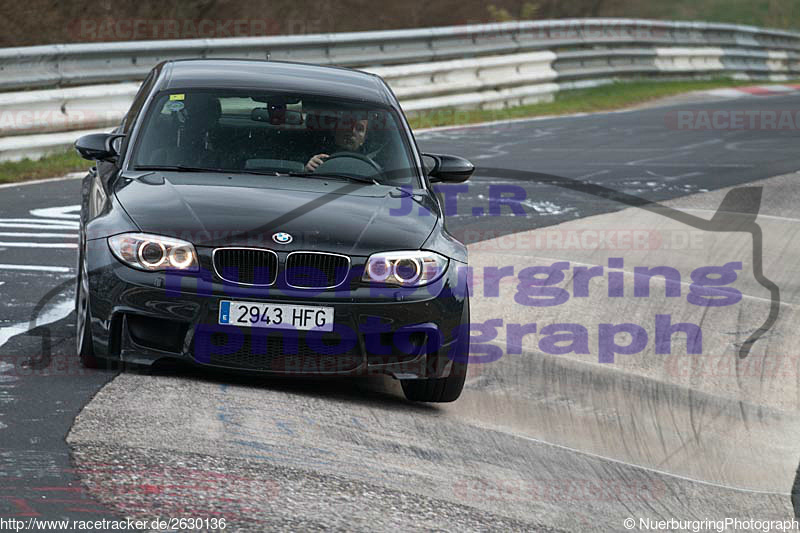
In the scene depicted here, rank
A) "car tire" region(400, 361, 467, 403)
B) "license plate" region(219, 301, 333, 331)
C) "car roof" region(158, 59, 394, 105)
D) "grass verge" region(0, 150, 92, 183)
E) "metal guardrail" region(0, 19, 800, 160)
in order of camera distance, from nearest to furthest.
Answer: "license plate" region(219, 301, 333, 331)
"car tire" region(400, 361, 467, 403)
"car roof" region(158, 59, 394, 105)
"grass verge" region(0, 150, 92, 183)
"metal guardrail" region(0, 19, 800, 160)

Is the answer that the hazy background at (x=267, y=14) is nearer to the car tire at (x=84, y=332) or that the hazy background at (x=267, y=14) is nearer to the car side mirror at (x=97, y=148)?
the car side mirror at (x=97, y=148)

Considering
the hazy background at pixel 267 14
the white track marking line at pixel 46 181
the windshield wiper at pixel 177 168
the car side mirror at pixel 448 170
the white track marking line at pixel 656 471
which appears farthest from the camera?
the hazy background at pixel 267 14

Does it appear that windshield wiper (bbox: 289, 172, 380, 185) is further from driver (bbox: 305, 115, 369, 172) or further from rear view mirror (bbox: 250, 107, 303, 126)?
rear view mirror (bbox: 250, 107, 303, 126)

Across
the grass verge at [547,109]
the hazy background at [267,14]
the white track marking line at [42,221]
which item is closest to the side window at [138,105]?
the white track marking line at [42,221]

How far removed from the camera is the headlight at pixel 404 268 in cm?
527

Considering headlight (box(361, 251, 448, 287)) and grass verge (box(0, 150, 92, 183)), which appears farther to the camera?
grass verge (box(0, 150, 92, 183))

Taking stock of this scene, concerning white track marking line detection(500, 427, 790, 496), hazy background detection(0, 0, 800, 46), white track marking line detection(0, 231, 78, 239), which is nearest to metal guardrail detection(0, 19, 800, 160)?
white track marking line detection(0, 231, 78, 239)

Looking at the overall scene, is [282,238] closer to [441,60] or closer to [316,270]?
[316,270]

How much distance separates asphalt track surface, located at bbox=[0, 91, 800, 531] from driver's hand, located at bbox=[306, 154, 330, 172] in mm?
1150

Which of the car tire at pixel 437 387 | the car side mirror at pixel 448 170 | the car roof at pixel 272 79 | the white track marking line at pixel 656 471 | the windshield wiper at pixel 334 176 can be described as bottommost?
the white track marking line at pixel 656 471

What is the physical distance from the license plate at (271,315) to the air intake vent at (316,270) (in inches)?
4.4

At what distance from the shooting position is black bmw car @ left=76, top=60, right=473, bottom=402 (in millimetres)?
5137

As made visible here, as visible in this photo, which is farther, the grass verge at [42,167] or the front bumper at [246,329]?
the grass verge at [42,167]

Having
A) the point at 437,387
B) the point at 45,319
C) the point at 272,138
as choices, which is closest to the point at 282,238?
the point at 437,387
